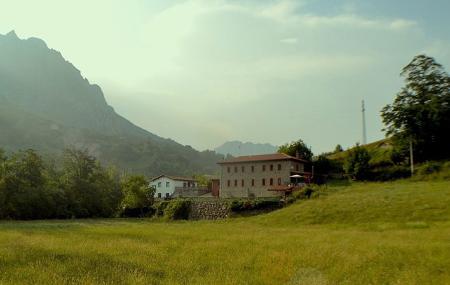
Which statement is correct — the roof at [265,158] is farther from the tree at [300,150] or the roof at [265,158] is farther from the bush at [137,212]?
the bush at [137,212]

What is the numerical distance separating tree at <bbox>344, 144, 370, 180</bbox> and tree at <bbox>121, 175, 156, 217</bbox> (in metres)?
42.7

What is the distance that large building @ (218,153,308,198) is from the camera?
90725 millimetres

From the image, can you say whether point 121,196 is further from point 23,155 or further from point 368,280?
point 368,280

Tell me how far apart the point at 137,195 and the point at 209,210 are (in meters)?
19.3

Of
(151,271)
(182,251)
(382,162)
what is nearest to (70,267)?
(151,271)

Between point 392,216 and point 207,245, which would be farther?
point 392,216

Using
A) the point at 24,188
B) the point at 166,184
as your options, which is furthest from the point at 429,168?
the point at 24,188

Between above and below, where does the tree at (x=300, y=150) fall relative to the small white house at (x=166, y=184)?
above

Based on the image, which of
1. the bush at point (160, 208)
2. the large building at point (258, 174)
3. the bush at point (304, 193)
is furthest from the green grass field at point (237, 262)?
the large building at point (258, 174)

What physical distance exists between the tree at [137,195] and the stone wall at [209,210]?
13870mm

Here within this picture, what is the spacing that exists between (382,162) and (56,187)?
68431 millimetres

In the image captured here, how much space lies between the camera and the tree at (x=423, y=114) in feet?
269

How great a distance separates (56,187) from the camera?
82438 mm

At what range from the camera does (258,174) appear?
93812 mm
